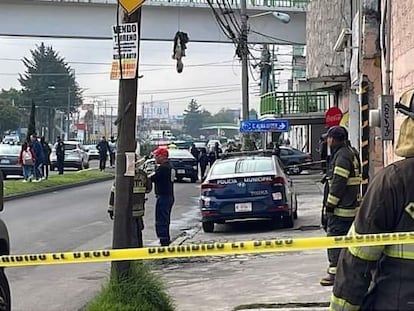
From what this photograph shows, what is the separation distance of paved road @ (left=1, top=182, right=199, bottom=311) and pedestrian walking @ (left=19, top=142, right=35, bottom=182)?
154cm

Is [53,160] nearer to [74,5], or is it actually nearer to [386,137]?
[74,5]

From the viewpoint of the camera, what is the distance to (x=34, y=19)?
3431cm

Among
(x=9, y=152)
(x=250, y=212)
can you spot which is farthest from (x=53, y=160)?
(x=250, y=212)

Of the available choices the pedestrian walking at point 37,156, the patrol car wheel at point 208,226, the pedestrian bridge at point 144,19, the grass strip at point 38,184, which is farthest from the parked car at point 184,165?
the patrol car wheel at point 208,226

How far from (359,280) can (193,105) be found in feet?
599

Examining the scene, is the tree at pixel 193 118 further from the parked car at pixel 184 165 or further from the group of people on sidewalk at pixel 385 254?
the group of people on sidewalk at pixel 385 254

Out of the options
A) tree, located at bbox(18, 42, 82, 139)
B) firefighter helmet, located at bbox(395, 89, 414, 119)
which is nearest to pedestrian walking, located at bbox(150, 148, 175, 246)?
firefighter helmet, located at bbox(395, 89, 414, 119)

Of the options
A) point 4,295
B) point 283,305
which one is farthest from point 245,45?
point 4,295

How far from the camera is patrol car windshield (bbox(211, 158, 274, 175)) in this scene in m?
16.4

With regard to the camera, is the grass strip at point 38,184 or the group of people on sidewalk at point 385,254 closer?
the group of people on sidewalk at point 385,254

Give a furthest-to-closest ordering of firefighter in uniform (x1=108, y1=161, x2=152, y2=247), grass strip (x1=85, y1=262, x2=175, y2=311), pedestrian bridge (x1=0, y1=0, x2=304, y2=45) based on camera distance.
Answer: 1. pedestrian bridge (x1=0, y1=0, x2=304, y2=45)
2. firefighter in uniform (x1=108, y1=161, x2=152, y2=247)
3. grass strip (x1=85, y1=262, x2=175, y2=311)

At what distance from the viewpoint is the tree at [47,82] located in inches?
4494

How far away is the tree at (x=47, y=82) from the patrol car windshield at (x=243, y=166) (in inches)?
3809

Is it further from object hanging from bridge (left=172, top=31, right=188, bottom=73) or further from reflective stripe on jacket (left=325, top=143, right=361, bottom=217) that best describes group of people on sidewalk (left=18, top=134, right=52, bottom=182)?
reflective stripe on jacket (left=325, top=143, right=361, bottom=217)
